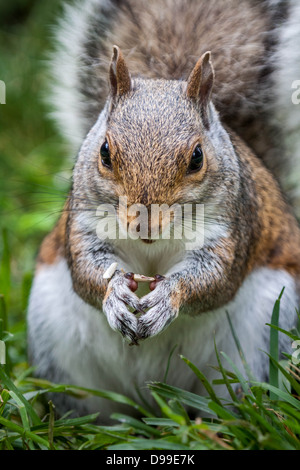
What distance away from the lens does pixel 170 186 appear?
5.49ft

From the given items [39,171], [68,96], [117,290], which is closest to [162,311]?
[117,290]

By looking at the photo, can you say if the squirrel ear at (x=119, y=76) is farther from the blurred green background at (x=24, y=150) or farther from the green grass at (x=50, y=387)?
the blurred green background at (x=24, y=150)

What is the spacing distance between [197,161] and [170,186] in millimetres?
138

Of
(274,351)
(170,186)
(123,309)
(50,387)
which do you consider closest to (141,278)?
(123,309)

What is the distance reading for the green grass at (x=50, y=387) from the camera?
1660 millimetres

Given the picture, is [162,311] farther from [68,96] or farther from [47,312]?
[68,96]

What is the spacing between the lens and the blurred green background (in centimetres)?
306

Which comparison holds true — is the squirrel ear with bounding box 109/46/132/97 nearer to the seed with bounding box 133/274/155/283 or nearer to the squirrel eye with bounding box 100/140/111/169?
the squirrel eye with bounding box 100/140/111/169

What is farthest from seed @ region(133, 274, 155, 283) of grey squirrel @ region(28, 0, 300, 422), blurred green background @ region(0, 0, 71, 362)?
blurred green background @ region(0, 0, 71, 362)

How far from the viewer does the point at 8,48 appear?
4.68m

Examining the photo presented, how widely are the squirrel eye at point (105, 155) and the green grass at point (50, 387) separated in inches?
10.4

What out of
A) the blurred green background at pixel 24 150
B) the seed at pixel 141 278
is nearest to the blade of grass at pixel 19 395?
the seed at pixel 141 278

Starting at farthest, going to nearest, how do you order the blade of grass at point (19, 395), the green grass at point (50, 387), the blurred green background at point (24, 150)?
the blurred green background at point (24, 150), the blade of grass at point (19, 395), the green grass at point (50, 387)

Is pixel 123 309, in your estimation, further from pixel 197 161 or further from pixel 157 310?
pixel 197 161
